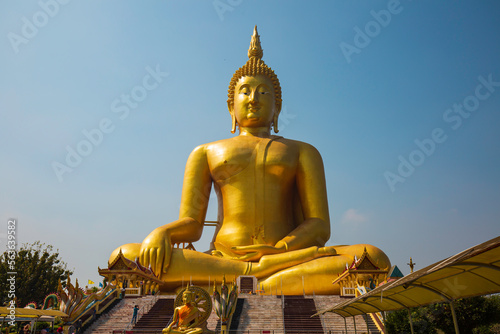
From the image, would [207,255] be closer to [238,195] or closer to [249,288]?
[249,288]

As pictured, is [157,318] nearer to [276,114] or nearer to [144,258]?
[144,258]

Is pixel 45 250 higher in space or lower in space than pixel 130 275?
higher

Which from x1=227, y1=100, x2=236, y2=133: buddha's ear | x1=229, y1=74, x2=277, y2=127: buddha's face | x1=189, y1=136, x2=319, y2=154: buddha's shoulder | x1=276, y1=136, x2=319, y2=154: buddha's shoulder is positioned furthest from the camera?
x1=227, y1=100, x2=236, y2=133: buddha's ear

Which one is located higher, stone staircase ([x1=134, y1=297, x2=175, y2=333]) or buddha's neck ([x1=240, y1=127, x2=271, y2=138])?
buddha's neck ([x1=240, y1=127, x2=271, y2=138])

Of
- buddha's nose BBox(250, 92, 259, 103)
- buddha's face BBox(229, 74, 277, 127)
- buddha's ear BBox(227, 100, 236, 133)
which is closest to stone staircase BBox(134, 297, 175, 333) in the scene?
buddha's face BBox(229, 74, 277, 127)

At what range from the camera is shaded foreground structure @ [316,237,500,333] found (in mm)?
2891

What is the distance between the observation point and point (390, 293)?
16.4 ft

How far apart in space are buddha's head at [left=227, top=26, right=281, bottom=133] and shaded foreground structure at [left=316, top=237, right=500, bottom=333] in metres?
11.5

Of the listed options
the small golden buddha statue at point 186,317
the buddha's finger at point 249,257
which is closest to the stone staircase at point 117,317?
the small golden buddha statue at point 186,317

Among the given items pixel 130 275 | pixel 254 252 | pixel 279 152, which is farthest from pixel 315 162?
pixel 130 275

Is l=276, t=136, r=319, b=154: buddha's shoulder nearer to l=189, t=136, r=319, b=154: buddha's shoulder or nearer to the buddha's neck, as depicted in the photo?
l=189, t=136, r=319, b=154: buddha's shoulder

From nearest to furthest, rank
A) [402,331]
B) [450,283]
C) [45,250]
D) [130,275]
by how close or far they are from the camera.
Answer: [450,283]
[402,331]
[130,275]
[45,250]

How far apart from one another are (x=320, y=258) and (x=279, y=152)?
4124 mm

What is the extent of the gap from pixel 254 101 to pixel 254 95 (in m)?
0.26
